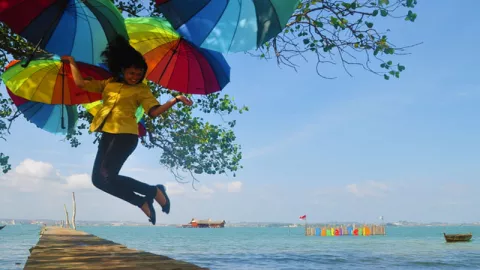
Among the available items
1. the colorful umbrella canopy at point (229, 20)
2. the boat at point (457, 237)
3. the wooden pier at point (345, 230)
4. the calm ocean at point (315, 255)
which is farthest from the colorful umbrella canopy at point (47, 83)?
the wooden pier at point (345, 230)

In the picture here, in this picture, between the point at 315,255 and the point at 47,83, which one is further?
the point at 315,255

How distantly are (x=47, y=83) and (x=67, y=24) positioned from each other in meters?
1.10

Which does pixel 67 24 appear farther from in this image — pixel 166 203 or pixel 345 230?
pixel 345 230

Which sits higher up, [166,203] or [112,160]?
[112,160]

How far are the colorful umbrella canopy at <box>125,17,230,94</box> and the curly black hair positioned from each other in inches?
25.4

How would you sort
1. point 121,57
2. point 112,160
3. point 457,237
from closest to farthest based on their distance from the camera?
point 112,160, point 121,57, point 457,237

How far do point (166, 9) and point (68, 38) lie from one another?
4.02 feet

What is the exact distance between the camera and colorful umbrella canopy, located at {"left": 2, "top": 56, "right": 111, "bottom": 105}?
17.8 ft

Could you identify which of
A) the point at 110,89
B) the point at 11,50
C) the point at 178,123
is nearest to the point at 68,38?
the point at 110,89

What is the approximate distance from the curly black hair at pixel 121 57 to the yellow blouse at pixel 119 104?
0.45 feet

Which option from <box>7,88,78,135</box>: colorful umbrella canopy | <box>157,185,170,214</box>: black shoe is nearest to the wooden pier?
<box>7,88,78,135</box>: colorful umbrella canopy

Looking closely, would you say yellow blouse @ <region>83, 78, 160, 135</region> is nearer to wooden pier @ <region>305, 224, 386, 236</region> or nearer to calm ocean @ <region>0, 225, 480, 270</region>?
calm ocean @ <region>0, 225, 480, 270</region>

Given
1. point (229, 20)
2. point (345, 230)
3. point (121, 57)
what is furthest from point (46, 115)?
point (345, 230)

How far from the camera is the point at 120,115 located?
441 centimetres
